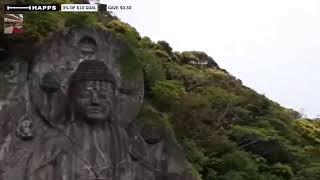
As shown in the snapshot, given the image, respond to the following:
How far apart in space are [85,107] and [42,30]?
366 inches

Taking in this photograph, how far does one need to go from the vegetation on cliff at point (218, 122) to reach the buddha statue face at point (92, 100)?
19.4 feet

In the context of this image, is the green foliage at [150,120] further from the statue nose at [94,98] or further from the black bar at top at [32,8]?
the black bar at top at [32,8]

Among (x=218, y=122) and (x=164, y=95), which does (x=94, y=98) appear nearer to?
(x=164, y=95)

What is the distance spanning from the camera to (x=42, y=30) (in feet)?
57.5

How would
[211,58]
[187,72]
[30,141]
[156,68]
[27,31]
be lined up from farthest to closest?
1. [211,58]
2. [187,72]
3. [156,68]
4. [27,31]
5. [30,141]

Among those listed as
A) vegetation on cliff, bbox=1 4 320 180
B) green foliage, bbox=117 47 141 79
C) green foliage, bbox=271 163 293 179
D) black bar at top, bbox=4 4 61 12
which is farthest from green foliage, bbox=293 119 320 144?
green foliage, bbox=117 47 141 79

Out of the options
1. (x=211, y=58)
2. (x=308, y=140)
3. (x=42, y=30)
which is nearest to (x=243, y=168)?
(x=42, y=30)

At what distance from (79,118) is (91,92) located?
33 cm

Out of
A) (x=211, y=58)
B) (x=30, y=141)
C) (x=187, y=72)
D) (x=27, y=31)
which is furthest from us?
(x=211, y=58)

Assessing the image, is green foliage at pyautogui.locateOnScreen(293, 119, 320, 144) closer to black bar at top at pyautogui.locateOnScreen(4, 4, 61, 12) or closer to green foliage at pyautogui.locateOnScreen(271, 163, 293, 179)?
green foliage at pyautogui.locateOnScreen(271, 163, 293, 179)

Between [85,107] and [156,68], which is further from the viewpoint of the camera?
[156,68]

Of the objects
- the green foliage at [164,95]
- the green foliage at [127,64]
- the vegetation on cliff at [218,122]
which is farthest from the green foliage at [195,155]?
the green foliage at [127,64]

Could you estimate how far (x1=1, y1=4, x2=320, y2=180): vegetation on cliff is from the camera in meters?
17.5

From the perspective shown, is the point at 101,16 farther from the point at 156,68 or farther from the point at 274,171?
the point at 274,171
